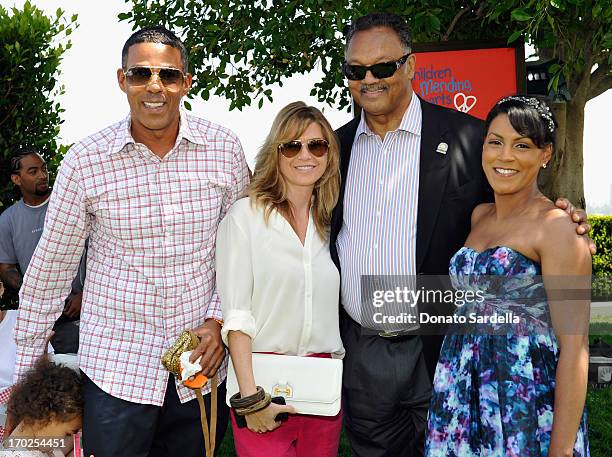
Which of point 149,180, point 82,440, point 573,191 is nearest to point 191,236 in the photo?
point 149,180

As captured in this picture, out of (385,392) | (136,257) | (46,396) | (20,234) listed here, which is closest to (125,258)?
(136,257)

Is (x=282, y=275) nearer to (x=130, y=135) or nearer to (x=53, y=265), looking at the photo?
(x=130, y=135)

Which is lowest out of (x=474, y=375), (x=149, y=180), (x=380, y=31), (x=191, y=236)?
(x=474, y=375)

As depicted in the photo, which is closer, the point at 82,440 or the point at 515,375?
the point at 515,375

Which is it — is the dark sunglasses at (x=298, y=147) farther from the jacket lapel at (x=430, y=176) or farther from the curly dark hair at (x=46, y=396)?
the curly dark hair at (x=46, y=396)

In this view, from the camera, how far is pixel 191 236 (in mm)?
3207

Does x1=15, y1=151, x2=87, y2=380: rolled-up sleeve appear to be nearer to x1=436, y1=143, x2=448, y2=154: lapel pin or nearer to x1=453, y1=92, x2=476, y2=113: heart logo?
x1=436, y1=143, x2=448, y2=154: lapel pin

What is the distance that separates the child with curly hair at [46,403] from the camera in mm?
3211

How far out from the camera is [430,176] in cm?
351

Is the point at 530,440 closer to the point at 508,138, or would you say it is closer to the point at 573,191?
the point at 508,138

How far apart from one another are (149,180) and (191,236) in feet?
1.03

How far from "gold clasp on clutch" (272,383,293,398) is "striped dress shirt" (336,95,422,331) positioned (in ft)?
1.80

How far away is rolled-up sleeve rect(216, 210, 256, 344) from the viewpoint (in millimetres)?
3156

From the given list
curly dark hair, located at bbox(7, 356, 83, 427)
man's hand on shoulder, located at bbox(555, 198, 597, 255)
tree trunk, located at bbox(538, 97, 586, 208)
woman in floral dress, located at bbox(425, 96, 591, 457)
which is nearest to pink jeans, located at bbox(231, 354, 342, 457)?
woman in floral dress, located at bbox(425, 96, 591, 457)
